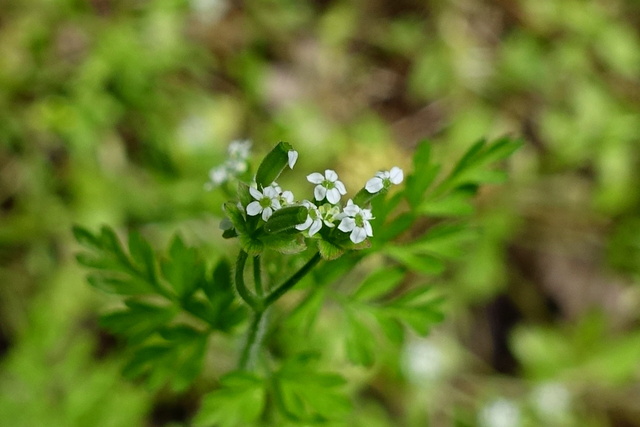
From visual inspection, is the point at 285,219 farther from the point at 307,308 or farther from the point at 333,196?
the point at 307,308

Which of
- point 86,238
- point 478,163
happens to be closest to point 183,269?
point 86,238

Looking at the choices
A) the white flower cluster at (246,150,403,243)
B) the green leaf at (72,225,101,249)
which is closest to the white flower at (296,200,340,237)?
the white flower cluster at (246,150,403,243)

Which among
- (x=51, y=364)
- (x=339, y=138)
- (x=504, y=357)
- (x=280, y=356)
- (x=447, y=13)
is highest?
(x=447, y=13)

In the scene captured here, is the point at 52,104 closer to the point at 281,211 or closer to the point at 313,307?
the point at 313,307

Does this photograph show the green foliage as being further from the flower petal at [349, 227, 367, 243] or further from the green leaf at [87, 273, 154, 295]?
the flower petal at [349, 227, 367, 243]

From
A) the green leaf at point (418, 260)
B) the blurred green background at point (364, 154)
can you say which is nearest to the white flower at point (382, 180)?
the green leaf at point (418, 260)

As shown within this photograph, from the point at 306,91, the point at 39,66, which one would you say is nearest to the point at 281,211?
the point at 39,66
